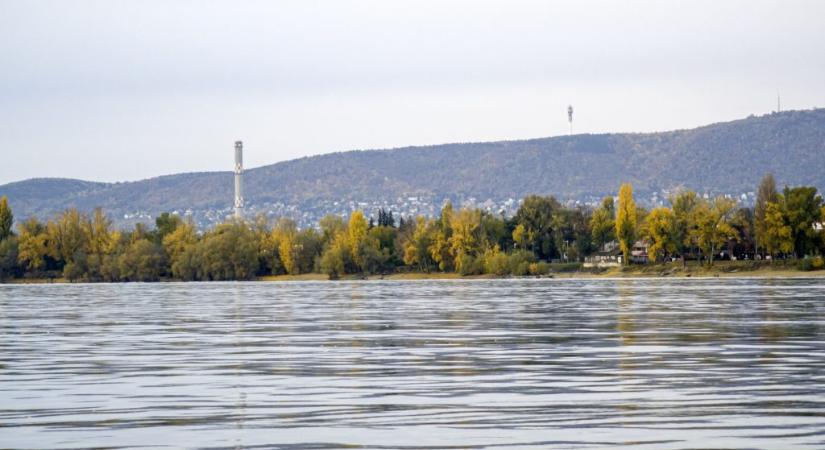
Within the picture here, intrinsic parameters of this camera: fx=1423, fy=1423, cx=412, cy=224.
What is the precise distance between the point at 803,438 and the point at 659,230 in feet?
444

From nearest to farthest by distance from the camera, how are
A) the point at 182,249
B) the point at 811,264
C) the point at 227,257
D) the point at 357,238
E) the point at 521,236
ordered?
1. the point at 811,264
2. the point at 521,236
3. the point at 357,238
4. the point at 227,257
5. the point at 182,249

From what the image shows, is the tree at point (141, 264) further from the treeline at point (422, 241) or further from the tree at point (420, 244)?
the tree at point (420, 244)

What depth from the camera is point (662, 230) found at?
15050 cm

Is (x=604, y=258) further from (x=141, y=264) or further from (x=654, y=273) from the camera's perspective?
(x=141, y=264)

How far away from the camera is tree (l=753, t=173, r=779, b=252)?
5640 inches

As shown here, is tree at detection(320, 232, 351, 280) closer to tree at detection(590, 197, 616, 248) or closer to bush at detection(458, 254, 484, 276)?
bush at detection(458, 254, 484, 276)

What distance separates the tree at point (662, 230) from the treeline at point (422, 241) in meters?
0.11

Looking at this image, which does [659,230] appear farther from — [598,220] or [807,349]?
[807,349]

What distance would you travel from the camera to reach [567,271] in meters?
161

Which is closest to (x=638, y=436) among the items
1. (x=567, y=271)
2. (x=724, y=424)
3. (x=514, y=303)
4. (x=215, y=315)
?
(x=724, y=424)

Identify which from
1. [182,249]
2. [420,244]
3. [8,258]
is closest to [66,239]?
[8,258]

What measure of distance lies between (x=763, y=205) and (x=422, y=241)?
4003 cm

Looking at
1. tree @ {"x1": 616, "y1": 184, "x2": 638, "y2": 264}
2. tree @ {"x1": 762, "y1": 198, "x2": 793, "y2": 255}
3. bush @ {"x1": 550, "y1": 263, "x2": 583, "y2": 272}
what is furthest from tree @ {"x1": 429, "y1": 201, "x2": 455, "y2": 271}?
tree @ {"x1": 762, "y1": 198, "x2": 793, "y2": 255}

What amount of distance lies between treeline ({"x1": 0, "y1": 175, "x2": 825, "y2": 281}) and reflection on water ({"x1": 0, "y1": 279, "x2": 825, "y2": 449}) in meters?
107
